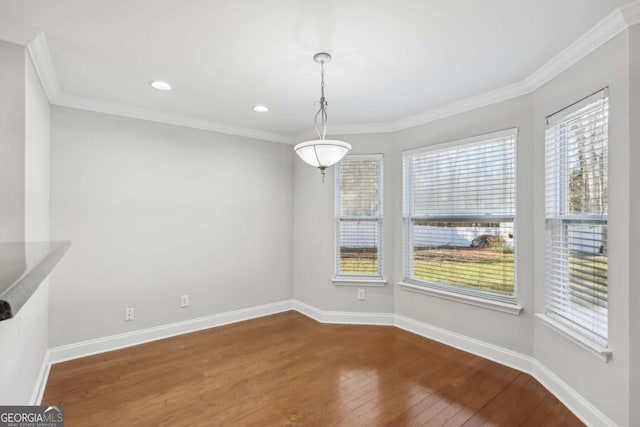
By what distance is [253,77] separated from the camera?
272cm

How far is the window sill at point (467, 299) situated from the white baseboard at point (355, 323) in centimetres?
37

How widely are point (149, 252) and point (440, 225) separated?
329cm

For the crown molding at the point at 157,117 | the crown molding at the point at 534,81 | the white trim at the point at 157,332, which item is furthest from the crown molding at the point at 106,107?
the white trim at the point at 157,332

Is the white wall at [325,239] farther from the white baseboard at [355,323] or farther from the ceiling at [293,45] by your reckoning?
the ceiling at [293,45]

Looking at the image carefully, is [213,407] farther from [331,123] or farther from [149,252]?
[331,123]

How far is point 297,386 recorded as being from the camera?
263 centimetres

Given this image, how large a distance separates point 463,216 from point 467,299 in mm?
854

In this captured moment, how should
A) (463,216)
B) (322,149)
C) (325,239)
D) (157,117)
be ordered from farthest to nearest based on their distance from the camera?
(325,239), (157,117), (463,216), (322,149)

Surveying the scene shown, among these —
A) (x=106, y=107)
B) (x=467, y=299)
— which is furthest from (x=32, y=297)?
(x=467, y=299)

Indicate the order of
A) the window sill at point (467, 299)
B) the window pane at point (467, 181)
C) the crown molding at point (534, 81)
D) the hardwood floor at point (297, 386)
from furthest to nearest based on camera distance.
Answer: the window pane at point (467, 181) → the window sill at point (467, 299) → the hardwood floor at point (297, 386) → the crown molding at point (534, 81)

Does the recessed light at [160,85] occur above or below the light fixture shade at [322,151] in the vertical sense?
above

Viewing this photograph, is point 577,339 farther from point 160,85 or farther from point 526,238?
point 160,85

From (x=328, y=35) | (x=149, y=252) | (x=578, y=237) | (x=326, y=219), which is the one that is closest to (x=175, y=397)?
(x=149, y=252)

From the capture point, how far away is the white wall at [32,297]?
69.6 inches
